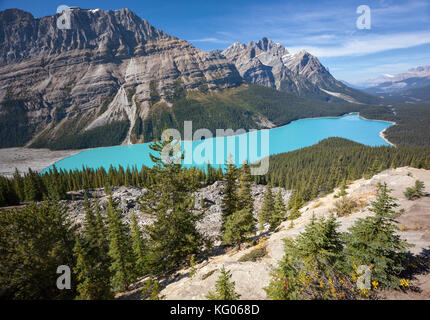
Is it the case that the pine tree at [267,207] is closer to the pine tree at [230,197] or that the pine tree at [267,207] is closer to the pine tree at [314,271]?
the pine tree at [230,197]

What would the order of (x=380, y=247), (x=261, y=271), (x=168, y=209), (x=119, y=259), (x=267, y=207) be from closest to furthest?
(x=380, y=247) → (x=261, y=271) → (x=168, y=209) → (x=119, y=259) → (x=267, y=207)

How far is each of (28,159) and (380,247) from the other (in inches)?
9163

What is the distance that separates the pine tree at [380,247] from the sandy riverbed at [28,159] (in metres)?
181

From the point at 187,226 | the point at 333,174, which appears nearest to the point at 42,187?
the point at 187,226

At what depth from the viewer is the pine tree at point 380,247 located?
9.58 metres

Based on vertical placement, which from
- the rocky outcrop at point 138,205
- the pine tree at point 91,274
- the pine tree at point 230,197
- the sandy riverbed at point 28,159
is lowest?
the rocky outcrop at point 138,205

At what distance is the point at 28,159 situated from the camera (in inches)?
6580

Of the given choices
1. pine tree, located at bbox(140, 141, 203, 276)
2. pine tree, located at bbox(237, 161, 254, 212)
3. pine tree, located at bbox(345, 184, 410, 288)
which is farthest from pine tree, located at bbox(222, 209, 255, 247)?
pine tree, located at bbox(345, 184, 410, 288)

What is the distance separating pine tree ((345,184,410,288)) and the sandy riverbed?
18096cm

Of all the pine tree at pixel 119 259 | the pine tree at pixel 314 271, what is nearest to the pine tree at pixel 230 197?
the pine tree at pixel 119 259

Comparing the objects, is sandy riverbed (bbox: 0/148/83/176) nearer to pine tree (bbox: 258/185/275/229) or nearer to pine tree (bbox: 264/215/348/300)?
pine tree (bbox: 258/185/275/229)

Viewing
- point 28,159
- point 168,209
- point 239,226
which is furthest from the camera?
point 28,159

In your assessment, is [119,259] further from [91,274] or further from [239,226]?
[239,226]

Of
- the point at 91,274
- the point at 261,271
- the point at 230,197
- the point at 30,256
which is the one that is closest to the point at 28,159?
the point at 30,256
